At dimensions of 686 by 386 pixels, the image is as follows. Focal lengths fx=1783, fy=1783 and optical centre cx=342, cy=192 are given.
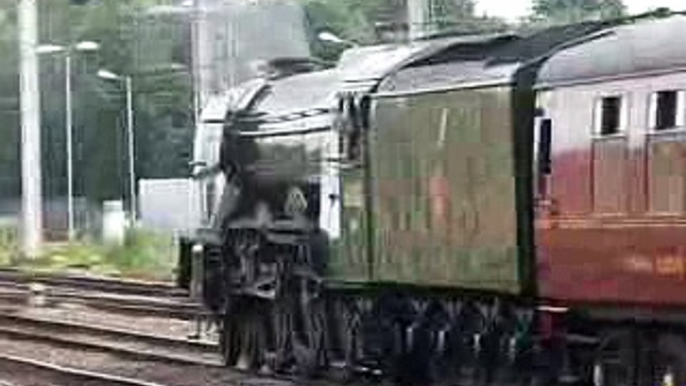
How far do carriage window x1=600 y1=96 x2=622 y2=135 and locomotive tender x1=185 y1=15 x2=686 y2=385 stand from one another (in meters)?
0.02

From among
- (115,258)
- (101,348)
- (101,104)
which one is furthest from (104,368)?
(101,104)

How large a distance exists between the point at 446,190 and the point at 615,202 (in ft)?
9.85

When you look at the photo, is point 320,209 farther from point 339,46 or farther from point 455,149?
point 339,46

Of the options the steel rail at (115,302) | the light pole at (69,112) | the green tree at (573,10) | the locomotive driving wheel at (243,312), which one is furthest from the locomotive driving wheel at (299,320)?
the light pole at (69,112)

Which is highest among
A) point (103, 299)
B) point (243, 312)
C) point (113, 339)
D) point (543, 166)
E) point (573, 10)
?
point (573, 10)

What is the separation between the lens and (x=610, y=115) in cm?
1308

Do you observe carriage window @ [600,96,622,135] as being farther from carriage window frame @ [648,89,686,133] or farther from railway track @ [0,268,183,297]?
railway track @ [0,268,183,297]

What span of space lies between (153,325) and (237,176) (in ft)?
20.5

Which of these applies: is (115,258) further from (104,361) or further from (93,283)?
(104,361)

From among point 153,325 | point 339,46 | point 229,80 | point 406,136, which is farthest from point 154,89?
point 406,136

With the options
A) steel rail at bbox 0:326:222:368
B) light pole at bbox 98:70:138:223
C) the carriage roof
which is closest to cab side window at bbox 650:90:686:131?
the carriage roof

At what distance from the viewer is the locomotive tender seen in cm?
1278

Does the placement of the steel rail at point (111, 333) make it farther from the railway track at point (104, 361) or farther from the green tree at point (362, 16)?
the green tree at point (362, 16)

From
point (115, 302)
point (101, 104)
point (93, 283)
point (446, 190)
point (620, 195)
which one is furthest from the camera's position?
point (101, 104)
